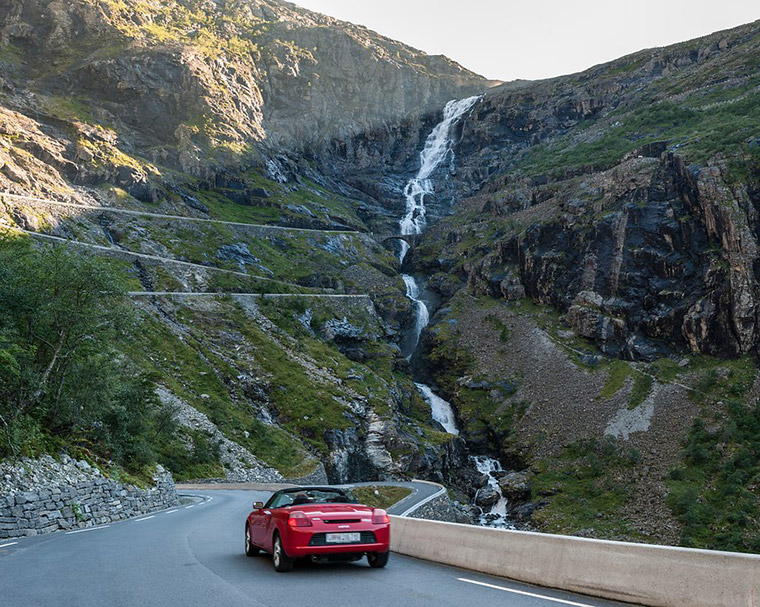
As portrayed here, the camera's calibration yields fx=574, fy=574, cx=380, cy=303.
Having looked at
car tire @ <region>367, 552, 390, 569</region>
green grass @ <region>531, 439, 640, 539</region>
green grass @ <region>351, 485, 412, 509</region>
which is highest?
car tire @ <region>367, 552, 390, 569</region>

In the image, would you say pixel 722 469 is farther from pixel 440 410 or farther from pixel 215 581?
pixel 215 581

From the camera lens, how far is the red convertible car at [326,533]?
10.8 meters

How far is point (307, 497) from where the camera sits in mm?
12562

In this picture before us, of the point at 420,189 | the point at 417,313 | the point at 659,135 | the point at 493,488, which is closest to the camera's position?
the point at 493,488

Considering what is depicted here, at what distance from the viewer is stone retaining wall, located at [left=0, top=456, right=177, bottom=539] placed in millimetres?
18438

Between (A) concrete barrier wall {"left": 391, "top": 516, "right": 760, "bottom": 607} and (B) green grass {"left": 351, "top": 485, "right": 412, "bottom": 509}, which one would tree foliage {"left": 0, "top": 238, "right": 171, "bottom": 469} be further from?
(B) green grass {"left": 351, "top": 485, "right": 412, "bottom": 509}

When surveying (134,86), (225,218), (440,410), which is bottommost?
(440,410)

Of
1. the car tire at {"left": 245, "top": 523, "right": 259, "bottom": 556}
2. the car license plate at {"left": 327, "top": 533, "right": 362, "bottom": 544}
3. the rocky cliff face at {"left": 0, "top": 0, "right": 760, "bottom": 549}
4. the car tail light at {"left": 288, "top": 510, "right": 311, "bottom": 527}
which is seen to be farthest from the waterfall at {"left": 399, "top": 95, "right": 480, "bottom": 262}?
the car tail light at {"left": 288, "top": 510, "right": 311, "bottom": 527}

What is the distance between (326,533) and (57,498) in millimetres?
14706

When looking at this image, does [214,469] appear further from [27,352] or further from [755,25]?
[755,25]

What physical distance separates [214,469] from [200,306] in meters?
37.0

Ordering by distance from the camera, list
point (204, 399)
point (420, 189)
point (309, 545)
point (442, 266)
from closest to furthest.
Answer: point (309, 545)
point (204, 399)
point (442, 266)
point (420, 189)

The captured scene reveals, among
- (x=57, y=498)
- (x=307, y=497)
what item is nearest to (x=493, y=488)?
(x=57, y=498)

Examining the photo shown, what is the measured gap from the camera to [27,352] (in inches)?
909
